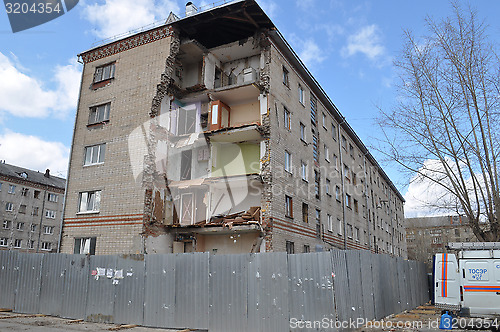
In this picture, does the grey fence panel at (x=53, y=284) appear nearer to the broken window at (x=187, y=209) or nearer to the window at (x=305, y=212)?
the broken window at (x=187, y=209)

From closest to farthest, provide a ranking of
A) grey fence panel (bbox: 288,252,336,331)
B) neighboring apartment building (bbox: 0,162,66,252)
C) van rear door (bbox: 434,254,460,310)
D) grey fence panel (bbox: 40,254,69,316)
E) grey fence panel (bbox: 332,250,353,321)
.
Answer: grey fence panel (bbox: 288,252,336,331), grey fence panel (bbox: 332,250,353,321), van rear door (bbox: 434,254,460,310), grey fence panel (bbox: 40,254,69,316), neighboring apartment building (bbox: 0,162,66,252)

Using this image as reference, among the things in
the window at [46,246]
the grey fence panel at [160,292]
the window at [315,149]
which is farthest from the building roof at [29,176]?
the grey fence panel at [160,292]

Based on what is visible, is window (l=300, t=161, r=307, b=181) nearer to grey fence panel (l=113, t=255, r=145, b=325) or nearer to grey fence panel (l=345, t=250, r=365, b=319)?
grey fence panel (l=345, t=250, r=365, b=319)

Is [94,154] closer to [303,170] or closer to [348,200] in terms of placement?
[303,170]

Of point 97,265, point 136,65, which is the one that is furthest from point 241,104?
point 97,265

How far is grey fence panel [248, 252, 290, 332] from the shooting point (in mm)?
9750

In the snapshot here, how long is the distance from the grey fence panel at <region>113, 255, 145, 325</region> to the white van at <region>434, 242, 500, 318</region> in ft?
31.6

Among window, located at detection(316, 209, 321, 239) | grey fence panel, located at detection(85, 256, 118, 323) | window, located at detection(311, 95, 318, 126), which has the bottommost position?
grey fence panel, located at detection(85, 256, 118, 323)

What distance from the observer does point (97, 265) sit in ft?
43.9

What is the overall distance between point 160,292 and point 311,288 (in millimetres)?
5178

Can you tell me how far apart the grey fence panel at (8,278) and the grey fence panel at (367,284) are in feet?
45.6

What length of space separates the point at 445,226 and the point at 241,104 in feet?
188

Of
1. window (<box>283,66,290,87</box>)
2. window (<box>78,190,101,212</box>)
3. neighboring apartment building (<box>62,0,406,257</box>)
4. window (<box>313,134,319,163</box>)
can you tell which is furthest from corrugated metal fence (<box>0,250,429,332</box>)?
window (<box>283,66,290,87</box>)

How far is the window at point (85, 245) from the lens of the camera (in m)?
19.0
